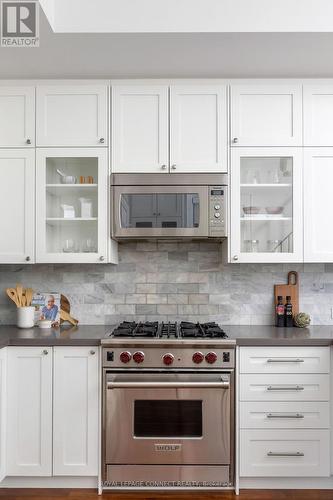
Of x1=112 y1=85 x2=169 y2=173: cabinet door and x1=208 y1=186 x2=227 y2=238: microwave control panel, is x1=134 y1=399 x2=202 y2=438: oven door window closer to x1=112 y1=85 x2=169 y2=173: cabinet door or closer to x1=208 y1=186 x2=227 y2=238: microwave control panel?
A: x1=208 y1=186 x2=227 y2=238: microwave control panel

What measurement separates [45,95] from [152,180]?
0.90 metres

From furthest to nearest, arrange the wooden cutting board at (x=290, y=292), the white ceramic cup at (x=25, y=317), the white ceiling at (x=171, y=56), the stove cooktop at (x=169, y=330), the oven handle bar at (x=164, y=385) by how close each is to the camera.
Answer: the wooden cutting board at (x=290, y=292) < the white ceramic cup at (x=25, y=317) < the stove cooktop at (x=169, y=330) < the oven handle bar at (x=164, y=385) < the white ceiling at (x=171, y=56)

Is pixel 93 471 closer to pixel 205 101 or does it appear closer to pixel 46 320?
pixel 46 320

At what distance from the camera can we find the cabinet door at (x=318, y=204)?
107 inches

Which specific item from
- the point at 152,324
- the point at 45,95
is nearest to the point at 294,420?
the point at 152,324

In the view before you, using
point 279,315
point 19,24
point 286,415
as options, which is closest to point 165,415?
point 286,415

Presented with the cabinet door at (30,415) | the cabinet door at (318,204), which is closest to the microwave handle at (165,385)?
the cabinet door at (30,415)

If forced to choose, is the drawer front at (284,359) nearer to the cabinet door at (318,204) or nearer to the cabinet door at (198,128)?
the cabinet door at (318,204)

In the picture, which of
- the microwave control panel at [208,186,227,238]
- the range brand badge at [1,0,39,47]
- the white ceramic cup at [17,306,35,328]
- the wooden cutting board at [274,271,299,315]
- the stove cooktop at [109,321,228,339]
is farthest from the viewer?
the wooden cutting board at [274,271,299,315]

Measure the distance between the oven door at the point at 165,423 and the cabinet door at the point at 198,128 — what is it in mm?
1322

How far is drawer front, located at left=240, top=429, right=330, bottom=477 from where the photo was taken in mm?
2436

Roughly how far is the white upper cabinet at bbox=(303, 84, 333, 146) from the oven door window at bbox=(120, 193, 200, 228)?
0.85 meters

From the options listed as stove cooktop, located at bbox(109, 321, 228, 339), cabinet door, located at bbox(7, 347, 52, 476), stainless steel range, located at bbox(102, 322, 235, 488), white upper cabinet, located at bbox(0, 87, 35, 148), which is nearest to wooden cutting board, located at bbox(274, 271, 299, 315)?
stove cooktop, located at bbox(109, 321, 228, 339)

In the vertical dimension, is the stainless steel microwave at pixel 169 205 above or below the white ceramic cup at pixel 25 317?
above
